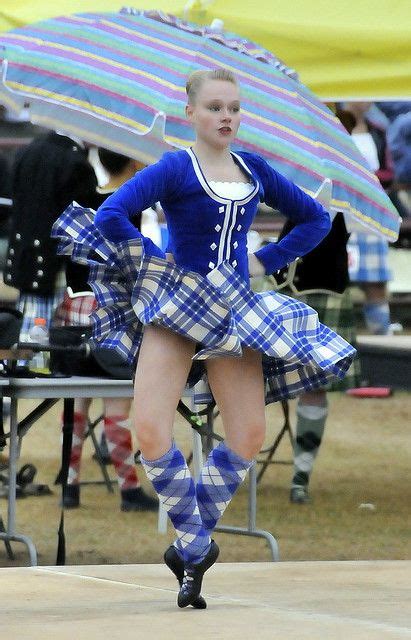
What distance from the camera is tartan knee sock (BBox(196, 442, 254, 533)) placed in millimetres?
4805

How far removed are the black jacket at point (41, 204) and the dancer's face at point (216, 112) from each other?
9.43ft

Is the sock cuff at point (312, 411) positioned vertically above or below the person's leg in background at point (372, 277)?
below

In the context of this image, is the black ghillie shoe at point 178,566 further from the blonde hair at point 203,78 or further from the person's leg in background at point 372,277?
the person's leg in background at point 372,277

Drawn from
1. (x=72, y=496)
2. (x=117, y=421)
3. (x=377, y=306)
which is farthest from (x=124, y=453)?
(x=377, y=306)

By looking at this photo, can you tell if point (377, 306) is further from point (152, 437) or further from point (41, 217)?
point (152, 437)

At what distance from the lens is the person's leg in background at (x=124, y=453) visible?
757 centimetres

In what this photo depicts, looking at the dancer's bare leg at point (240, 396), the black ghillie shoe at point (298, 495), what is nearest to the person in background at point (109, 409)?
the black ghillie shoe at point (298, 495)

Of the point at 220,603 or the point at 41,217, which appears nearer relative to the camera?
the point at 220,603

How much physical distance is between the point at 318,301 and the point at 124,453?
1318mm

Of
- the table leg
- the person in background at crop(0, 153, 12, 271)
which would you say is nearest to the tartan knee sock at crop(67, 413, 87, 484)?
the person in background at crop(0, 153, 12, 271)

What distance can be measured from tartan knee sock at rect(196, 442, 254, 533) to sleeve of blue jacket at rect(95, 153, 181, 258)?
660mm

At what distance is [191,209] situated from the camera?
15.5 feet

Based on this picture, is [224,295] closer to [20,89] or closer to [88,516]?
[20,89]

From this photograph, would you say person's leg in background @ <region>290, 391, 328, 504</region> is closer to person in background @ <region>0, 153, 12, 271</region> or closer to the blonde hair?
person in background @ <region>0, 153, 12, 271</region>
